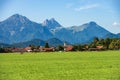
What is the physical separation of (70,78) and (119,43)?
426 ft

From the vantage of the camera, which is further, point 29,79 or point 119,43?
point 119,43

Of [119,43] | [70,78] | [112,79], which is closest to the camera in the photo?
[112,79]

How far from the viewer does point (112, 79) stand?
58.7 feet

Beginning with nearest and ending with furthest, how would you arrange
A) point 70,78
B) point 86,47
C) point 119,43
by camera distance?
point 70,78
point 119,43
point 86,47

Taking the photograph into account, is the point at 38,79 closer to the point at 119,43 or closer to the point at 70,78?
the point at 70,78

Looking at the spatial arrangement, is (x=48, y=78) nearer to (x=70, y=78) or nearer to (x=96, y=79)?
(x=70, y=78)

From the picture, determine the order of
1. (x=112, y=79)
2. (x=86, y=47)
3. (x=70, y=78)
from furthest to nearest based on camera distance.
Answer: (x=86, y=47) → (x=70, y=78) → (x=112, y=79)

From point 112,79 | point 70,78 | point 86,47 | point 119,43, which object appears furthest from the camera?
point 86,47

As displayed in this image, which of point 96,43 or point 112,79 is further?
point 96,43

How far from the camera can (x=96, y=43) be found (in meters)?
162

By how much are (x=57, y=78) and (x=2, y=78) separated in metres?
3.23

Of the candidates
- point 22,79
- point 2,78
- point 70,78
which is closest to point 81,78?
point 70,78

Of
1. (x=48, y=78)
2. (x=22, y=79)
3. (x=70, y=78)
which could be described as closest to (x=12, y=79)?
(x=22, y=79)

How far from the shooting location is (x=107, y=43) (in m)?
156
